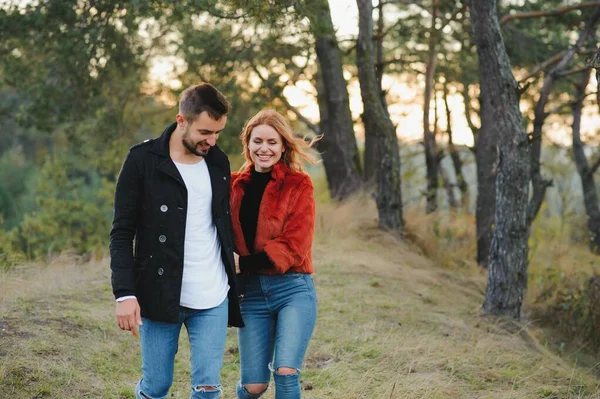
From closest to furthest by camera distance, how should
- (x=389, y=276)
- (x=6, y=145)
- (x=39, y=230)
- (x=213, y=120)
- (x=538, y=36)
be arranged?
1. (x=213, y=120)
2. (x=389, y=276)
3. (x=538, y=36)
4. (x=39, y=230)
5. (x=6, y=145)

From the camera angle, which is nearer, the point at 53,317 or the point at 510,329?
the point at 53,317

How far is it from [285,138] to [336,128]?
1167 centimetres

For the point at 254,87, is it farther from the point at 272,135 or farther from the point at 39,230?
the point at 272,135

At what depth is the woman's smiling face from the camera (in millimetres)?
4777

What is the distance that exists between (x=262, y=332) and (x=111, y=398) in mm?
1799

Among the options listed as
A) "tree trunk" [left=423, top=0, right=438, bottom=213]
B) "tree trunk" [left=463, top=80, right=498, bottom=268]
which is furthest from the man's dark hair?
"tree trunk" [left=423, top=0, right=438, bottom=213]

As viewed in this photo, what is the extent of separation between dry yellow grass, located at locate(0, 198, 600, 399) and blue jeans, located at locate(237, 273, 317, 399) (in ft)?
4.54

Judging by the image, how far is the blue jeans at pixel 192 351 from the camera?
13.3 ft

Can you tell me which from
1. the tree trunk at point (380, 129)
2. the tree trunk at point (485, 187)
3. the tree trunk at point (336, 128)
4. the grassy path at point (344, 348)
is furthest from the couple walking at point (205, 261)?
the tree trunk at point (336, 128)

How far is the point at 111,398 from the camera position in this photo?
5848 millimetres

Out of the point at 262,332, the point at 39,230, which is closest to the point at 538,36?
the point at 262,332

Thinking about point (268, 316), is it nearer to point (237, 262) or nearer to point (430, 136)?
point (237, 262)

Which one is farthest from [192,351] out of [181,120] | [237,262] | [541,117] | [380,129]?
[380,129]

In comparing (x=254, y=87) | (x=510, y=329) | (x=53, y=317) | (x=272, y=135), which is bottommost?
(x=510, y=329)
